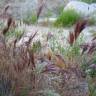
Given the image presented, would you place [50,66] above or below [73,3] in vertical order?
above

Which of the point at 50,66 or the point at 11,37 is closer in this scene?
the point at 50,66

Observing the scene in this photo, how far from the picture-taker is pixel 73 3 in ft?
30.6

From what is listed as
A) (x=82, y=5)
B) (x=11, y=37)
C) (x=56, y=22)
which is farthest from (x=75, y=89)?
(x=82, y=5)

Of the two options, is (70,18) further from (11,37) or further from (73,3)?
(11,37)

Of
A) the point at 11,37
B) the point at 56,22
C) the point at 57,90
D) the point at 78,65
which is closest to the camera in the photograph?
the point at 57,90

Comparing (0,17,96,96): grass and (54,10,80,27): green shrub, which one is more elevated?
(0,17,96,96): grass

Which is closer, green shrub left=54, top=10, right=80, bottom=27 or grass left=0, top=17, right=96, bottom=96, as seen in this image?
grass left=0, top=17, right=96, bottom=96

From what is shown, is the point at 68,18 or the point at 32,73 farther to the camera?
the point at 68,18

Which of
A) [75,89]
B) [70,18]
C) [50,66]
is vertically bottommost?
[70,18]

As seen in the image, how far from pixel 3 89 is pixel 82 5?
19.7ft

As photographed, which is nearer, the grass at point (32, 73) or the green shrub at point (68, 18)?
the grass at point (32, 73)

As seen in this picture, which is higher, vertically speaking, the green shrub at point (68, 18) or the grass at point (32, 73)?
the grass at point (32, 73)

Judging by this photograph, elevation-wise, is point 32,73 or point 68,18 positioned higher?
point 32,73

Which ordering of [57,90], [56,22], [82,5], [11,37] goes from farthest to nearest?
[82,5] < [56,22] < [11,37] < [57,90]
